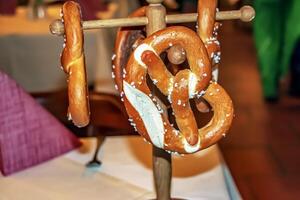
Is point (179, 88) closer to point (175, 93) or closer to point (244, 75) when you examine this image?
point (175, 93)

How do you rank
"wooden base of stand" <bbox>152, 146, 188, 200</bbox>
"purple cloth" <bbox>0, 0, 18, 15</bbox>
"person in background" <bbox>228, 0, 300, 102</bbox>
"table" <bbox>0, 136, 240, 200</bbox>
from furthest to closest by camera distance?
"person in background" <bbox>228, 0, 300, 102</bbox>, "purple cloth" <bbox>0, 0, 18, 15</bbox>, "table" <bbox>0, 136, 240, 200</bbox>, "wooden base of stand" <bbox>152, 146, 188, 200</bbox>

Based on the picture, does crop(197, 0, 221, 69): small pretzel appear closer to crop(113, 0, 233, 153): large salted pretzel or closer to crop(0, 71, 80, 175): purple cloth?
crop(113, 0, 233, 153): large salted pretzel

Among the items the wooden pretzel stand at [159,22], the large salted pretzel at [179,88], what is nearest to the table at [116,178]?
the wooden pretzel stand at [159,22]

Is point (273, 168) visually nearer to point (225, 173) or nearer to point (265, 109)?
point (265, 109)

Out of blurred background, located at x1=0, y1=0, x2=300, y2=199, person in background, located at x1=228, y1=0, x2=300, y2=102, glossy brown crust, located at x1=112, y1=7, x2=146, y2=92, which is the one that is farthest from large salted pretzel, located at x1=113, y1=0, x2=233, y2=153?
person in background, located at x1=228, y1=0, x2=300, y2=102

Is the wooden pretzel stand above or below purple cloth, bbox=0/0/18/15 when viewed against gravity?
above

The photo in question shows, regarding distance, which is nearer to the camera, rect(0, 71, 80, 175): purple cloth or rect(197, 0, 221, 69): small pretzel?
rect(197, 0, 221, 69): small pretzel
